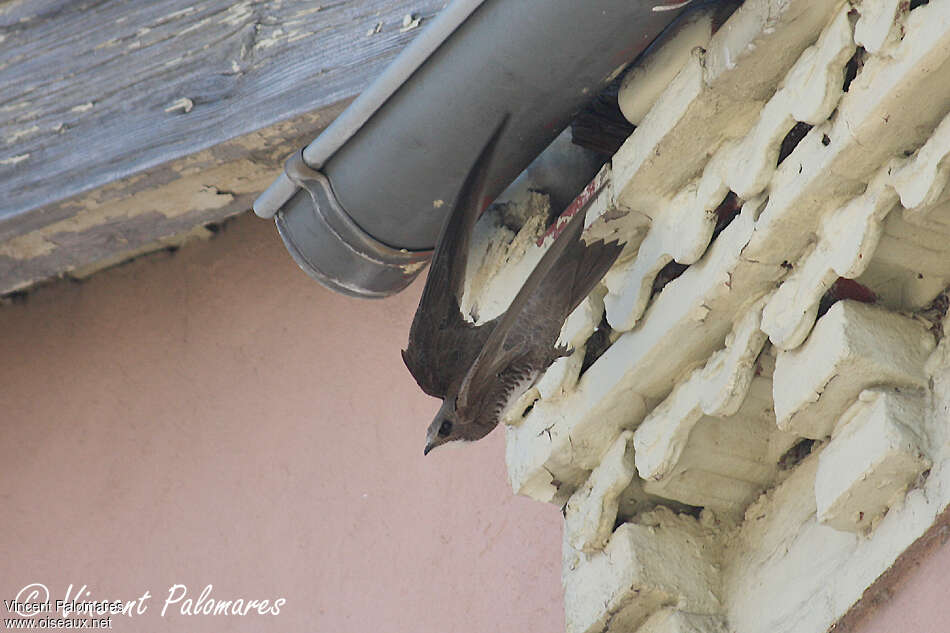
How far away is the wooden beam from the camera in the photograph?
94.7 inches

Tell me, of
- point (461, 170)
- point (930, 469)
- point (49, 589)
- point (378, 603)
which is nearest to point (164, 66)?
point (461, 170)

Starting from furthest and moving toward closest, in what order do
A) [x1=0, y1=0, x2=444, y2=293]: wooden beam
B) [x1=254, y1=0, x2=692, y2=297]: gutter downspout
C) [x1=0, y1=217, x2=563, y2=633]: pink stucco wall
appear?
Answer: [x1=0, y1=217, x2=563, y2=633]: pink stucco wall
[x1=0, y1=0, x2=444, y2=293]: wooden beam
[x1=254, y1=0, x2=692, y2=297]: gutter downspout

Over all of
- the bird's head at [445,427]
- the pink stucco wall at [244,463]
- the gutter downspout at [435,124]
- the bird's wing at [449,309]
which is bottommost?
the pink stucco wall at [244,463]

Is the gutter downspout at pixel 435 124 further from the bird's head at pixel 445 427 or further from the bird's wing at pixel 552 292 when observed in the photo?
the bird's head at pixel 445 427

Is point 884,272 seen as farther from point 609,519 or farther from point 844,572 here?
point 609,519

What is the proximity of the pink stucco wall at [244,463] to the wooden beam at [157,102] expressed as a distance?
1.46ft

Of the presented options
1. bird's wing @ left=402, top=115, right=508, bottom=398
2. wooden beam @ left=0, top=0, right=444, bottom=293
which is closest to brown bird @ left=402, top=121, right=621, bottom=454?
bird's wing @ left=402, top=115, right=508, bottom=398

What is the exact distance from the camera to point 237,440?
123 inches

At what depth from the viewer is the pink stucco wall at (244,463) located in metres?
2.73

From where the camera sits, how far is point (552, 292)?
2.10 meters

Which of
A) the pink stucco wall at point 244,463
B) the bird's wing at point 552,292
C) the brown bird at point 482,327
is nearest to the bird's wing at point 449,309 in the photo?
the brown bird at point 482,327

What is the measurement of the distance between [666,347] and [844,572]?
0.37m

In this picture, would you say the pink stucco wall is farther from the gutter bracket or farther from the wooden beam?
the gutter bracket

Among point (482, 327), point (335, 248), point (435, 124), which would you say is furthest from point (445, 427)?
point (435, 124)
